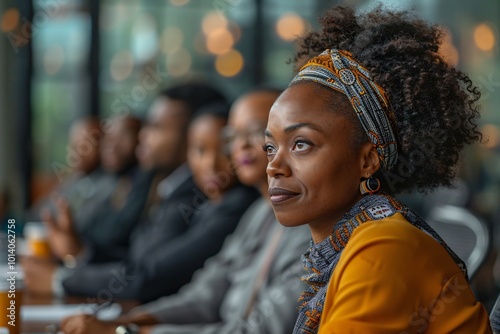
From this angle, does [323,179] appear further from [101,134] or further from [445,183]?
[101,134]

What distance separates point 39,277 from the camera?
9.84 feet

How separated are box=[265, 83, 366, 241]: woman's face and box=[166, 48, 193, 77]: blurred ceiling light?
4406mm

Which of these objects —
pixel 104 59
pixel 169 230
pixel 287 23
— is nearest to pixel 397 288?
pixel 169 230

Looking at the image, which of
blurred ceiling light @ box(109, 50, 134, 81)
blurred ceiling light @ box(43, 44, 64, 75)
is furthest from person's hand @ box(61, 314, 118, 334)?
blurred ceiling light @ box(43, 44, 64, 75)

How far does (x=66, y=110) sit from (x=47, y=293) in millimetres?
3498

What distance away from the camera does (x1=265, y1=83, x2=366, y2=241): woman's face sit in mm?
1117

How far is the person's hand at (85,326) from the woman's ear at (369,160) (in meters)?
0.78

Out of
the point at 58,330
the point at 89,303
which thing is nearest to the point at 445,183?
the point at 58,330

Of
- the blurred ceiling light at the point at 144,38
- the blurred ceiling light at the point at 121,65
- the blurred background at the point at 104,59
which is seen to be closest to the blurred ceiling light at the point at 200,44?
the blurred background at the point at 104,59

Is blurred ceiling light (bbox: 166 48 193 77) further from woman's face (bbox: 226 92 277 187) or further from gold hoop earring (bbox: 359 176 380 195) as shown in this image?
gold hoop earring (bbox: 359 176 380 195)

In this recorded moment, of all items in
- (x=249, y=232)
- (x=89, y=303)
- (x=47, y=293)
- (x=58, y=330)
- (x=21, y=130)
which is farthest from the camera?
(x=21, y=130)

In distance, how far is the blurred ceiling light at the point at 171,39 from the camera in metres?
5.58

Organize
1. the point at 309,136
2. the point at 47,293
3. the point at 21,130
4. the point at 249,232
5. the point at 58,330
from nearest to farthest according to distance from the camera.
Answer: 1. the point at 309,136
2. the point at 58,330
3. the point at 249,232
4. the point at 47,293
5. the point at 21,130

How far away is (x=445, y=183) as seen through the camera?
4.06 feet
